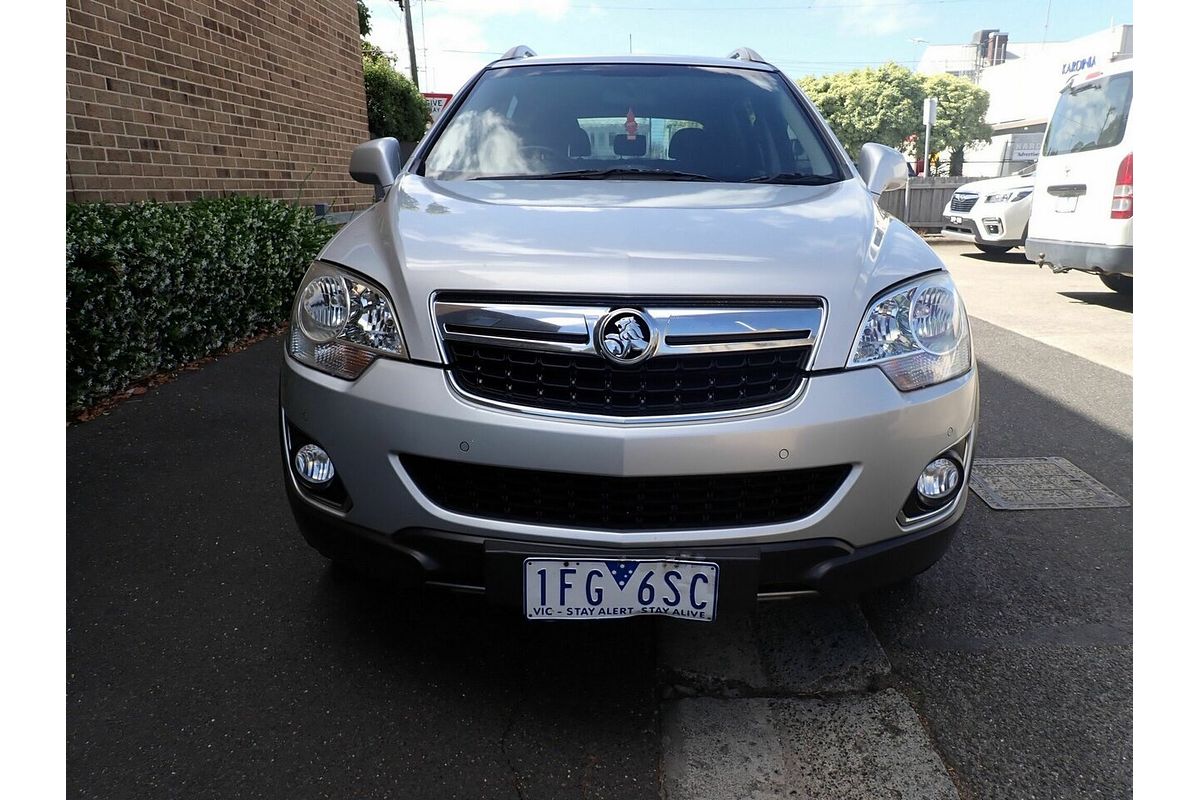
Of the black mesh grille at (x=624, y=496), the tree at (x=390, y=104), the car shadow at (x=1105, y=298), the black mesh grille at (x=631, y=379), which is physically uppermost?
the tree at (x=390, y=104)

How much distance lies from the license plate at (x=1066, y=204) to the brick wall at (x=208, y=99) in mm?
7211

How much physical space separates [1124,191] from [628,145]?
19.6ft

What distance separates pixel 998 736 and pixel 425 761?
136cm

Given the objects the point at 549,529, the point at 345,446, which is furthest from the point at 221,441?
the point at 549,529

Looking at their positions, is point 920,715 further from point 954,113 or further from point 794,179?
point 954,113

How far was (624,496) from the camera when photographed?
5.89 feet

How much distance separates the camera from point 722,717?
2055 mm

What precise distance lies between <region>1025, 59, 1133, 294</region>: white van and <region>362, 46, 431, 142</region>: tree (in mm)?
9276

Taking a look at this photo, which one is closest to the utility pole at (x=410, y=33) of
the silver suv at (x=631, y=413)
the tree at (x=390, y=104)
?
the tree at (x=390, y=104)

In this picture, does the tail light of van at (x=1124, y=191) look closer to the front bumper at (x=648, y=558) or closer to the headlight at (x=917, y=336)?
the headlight at (x=917, y=336)

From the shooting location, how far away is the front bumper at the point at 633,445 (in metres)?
1.74

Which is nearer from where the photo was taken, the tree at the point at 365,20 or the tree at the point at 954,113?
the tree at the point at 365,20

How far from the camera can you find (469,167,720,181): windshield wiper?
265 centimetres

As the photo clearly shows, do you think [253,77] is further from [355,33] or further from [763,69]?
[763,69]
